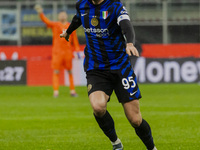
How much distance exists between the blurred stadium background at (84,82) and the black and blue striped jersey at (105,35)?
1.44 metres

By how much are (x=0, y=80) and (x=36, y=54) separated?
3275mm

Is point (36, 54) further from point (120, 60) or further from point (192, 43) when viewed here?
point (120, 60)

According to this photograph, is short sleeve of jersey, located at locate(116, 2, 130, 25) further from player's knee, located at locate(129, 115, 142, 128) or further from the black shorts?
player's knee, located at locate(129, 115, 142, 128)

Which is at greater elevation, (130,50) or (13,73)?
(130,50)

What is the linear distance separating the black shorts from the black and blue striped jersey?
7 cm

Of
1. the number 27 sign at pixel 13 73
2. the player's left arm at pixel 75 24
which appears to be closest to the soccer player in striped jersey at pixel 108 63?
the player's left arm at pixel 75 24

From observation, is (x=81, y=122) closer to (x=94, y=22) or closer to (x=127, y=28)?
(x=94, y=22)

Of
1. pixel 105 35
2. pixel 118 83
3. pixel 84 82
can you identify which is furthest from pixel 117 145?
pixel 84 82

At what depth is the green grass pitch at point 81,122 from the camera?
7.61 metres

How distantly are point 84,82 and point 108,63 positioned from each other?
14.1 metres

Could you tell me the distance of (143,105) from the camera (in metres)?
13.0

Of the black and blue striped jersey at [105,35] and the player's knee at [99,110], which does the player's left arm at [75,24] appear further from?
the player's knee at [99,110]

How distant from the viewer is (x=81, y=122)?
10070mm

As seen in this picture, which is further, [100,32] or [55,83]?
[55,83]
